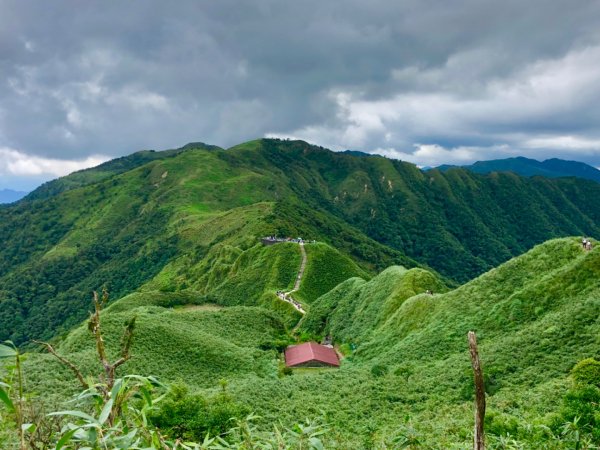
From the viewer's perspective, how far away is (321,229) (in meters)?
154

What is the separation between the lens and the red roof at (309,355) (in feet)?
153

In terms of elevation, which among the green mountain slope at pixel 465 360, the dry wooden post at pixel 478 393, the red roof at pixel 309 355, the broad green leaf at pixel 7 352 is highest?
the broad green leaf at pixel 7 352

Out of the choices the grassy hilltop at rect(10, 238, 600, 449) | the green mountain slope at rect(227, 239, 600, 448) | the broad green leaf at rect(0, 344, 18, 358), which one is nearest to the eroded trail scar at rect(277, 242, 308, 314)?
the grassy hilltop at rect(10, 238, 600, 449)

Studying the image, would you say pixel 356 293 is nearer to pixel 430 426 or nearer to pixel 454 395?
pixel 454 395

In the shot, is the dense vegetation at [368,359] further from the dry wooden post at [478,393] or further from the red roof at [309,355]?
the red roof at [309,355]

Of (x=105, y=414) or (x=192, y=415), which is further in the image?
(x=192, y=415)

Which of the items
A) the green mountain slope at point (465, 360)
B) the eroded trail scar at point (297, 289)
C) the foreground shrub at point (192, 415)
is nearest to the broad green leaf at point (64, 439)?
the green mountain slope at point (465, 360)

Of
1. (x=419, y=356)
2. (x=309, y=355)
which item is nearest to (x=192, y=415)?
(x=419, y=356)

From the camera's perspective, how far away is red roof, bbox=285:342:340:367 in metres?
46.5

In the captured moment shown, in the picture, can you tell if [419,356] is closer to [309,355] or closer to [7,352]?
[309,355]

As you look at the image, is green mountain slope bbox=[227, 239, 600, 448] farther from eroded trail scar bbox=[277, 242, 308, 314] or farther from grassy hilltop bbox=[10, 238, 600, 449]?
eroded trail scar bbox=[277, 242, 308, 314]

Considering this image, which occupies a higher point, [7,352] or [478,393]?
[7,352]

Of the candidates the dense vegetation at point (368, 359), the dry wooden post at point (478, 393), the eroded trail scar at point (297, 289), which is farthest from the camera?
the eroded trail scar at point (297, 289)

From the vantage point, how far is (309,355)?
47.4m
